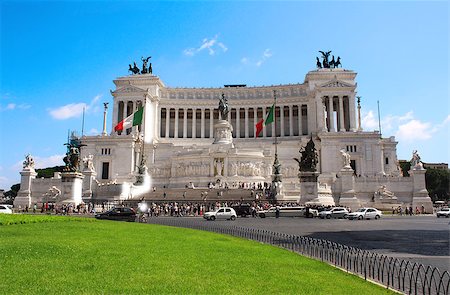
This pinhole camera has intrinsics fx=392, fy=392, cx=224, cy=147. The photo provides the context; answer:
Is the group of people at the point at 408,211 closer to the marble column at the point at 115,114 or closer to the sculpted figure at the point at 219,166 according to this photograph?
the sculpted figure at the point at 219,166

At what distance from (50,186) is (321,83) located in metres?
66.4

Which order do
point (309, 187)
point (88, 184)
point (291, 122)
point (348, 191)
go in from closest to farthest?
point (309, 187)
point (348, 191)
point (88, 184)
point (291, 122)

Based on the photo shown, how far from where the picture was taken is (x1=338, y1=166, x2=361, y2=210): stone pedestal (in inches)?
2016

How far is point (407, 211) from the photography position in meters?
48.2

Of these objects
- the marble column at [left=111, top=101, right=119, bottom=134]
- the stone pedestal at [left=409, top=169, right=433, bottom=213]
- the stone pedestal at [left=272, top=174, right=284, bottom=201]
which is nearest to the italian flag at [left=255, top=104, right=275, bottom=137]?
the stone pedestal at [left=272, top=174, right=284, bottom=201]

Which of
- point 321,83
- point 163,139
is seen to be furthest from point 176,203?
point 321,83

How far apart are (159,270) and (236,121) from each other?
321ft

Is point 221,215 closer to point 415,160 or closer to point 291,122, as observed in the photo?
point 415,160

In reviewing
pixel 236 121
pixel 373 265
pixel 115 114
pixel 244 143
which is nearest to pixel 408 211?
pixel 373 265

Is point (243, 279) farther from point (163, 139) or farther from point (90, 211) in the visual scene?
point (163, 139)

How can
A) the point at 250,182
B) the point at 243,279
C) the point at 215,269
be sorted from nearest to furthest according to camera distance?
the point at 243,279 < the point at 215,269 < the point at 250,182

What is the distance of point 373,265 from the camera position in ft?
35.7

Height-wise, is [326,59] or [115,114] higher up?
[326,59]

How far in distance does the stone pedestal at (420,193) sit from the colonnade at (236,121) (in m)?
46.6
